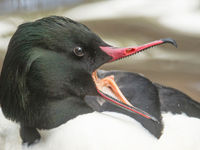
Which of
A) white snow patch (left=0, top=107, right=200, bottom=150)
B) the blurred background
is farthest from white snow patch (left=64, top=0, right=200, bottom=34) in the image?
white snow patch (left=0, top=107, right=200, bottom=150)

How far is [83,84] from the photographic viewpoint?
2043 millimetres

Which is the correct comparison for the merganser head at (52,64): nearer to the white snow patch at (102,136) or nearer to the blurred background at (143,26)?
the white snow patch at (102,136)

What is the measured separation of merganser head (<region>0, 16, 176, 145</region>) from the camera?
199 cm

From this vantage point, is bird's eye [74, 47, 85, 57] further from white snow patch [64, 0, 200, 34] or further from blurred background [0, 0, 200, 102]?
white snow patch [64, 0, 200, 34]

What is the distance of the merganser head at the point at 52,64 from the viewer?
1993 millimetres

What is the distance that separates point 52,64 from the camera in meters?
2.01

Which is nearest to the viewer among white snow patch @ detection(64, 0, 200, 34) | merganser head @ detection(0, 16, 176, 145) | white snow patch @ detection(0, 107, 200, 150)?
merganser head @ detection(0, 16, 176, 145)

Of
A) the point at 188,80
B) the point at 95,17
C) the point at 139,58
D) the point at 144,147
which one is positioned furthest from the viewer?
the point at 95,17

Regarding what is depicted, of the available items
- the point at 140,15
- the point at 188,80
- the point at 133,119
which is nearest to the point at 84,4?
the point at 140,15

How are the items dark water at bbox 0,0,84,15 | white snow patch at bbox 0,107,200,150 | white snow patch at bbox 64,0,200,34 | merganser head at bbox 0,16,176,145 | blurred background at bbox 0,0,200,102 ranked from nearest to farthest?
merganser head at bbox 0,16,176,145 < white snow patch at bbox 0,107,200,150 < blurred background at bbox 0,0,200,102 < white snow patch at bbox 64,0,200,34 < dark water at bbox 0,0,84,15

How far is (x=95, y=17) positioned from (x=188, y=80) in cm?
127

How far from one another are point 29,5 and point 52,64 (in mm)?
2889

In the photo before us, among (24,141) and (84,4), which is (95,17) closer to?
(84,4)

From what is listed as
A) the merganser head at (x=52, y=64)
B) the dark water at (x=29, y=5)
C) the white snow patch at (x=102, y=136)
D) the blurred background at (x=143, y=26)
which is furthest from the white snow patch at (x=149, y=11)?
the merganser head at (x=52, y=64)
